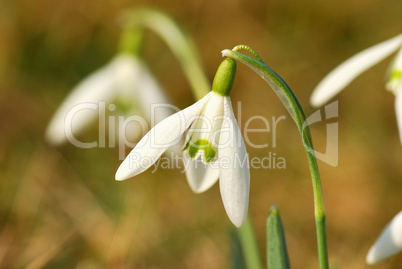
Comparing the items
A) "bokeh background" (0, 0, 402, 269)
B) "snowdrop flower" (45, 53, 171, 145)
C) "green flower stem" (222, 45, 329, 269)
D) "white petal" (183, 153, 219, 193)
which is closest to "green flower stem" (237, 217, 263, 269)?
"bokeh background" (0, 0, 402, 269)

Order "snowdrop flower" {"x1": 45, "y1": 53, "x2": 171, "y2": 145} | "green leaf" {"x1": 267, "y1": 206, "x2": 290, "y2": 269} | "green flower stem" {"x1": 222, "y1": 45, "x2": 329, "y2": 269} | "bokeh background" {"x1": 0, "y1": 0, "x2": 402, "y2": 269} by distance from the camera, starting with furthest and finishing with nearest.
Answer: "bokeh background" {"x1": 0, "y1": 0, "x2": 402, "y2": 269}
"snowdrop flower" {"x1": 45, "y1": 53, "x2": 171, "y2": 145}
"green leaf" {"x1": 267, "y1": 206, "x2": 290, "y2": 269}
"green flower stem" {"x1": 222, "y1": 45, "x2": 329, "y2": 269}

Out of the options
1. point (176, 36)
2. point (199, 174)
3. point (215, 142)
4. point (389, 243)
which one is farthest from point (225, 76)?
point (176, 36)

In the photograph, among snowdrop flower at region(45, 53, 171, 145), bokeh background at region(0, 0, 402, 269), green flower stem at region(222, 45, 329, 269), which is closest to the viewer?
green flower stem at region(222, 45, 329, 269)

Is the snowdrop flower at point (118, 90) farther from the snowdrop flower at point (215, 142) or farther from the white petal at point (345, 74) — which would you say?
the snowdrop flower at point (215, 142)

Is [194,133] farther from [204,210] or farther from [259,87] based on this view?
[259,87]

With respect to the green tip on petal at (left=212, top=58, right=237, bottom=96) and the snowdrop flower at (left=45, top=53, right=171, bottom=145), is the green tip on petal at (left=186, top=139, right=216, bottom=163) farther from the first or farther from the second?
the snowdrop flower at (left=45, top=53, right=171, bottom=145)

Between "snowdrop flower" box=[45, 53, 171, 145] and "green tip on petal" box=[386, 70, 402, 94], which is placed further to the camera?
"snowdrop flower" box=[45, 53, 171, 145]

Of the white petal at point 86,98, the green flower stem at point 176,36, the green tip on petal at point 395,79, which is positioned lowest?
the green tip on petal at point 395,79

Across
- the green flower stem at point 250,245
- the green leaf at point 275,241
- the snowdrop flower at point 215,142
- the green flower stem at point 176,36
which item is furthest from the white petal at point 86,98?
the green leaf at point 275,241
